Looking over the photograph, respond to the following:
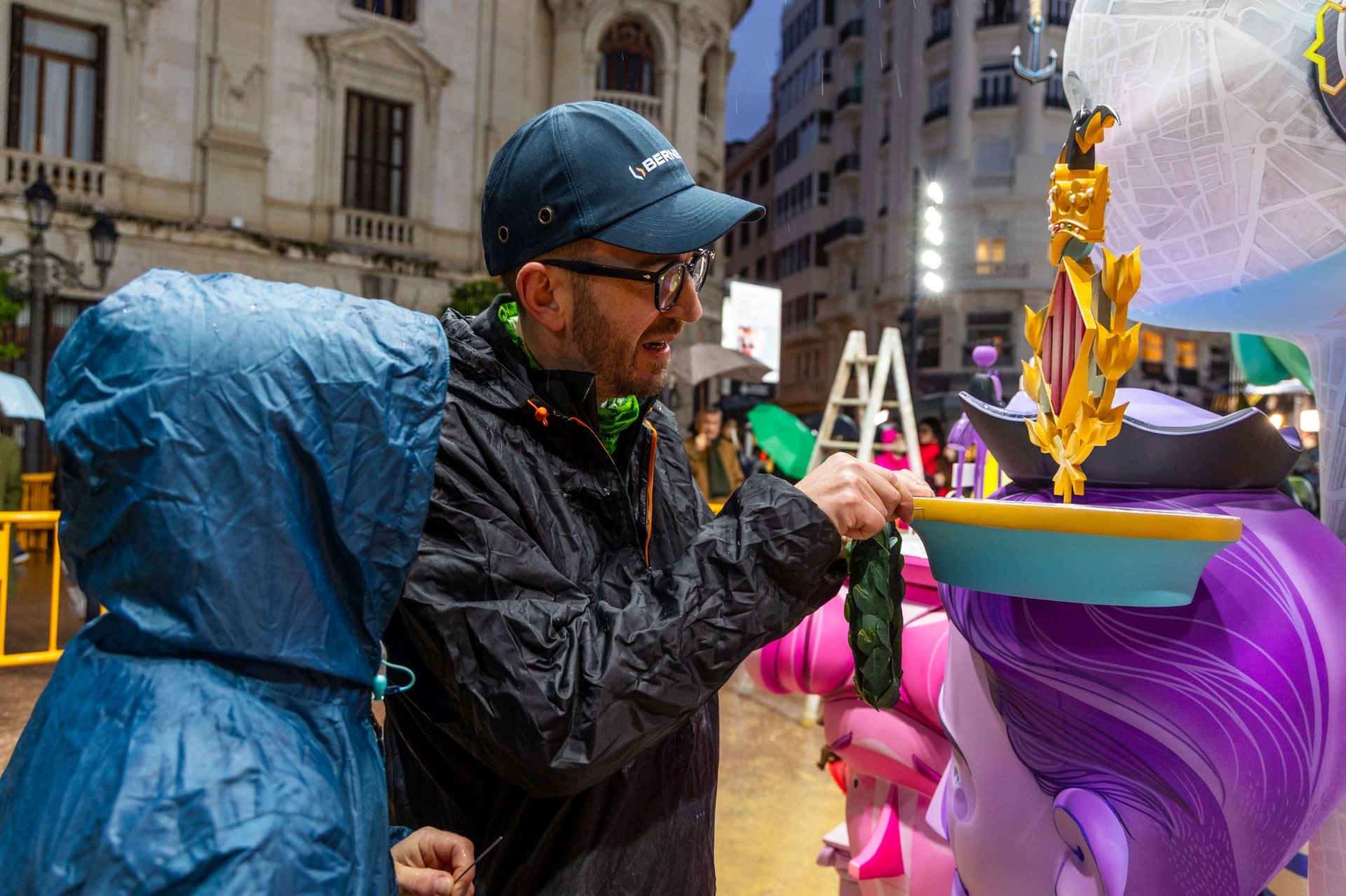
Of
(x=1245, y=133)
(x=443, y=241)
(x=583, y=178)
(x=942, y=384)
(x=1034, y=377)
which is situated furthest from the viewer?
(x=942, y=384)

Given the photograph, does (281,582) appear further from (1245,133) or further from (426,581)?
(1245,133)

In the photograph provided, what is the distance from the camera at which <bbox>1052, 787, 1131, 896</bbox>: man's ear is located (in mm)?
1304

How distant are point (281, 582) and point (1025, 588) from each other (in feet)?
3.04

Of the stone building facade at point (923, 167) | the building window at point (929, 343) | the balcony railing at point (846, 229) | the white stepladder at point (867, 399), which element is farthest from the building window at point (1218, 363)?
the white stepladder at point (867, 399)

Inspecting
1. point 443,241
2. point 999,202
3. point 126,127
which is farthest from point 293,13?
point 999,202

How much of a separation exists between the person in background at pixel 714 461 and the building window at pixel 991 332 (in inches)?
95.1

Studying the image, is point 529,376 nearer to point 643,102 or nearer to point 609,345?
point 609,345

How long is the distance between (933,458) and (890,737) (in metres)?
4.48

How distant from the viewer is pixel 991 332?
1141 centimetres

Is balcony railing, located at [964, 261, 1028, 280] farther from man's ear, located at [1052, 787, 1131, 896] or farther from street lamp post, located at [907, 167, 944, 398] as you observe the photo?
man's ear, located at [1052, 787, 1131, 896]

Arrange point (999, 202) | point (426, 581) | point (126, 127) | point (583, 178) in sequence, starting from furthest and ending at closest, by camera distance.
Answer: point (999, 202) → point (126, 127) → point (583, 178) → point (426, 581)

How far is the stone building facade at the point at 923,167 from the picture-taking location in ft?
30.2

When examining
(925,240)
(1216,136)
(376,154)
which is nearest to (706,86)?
(376,154)

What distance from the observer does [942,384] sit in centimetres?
1579
